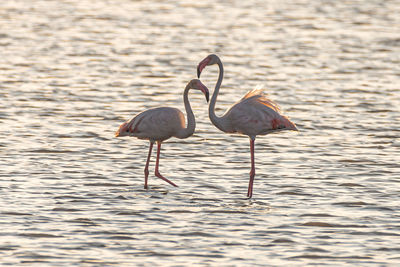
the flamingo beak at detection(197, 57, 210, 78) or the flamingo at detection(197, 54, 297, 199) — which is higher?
the flamingo beak at detection(197, 57, 210, 78)

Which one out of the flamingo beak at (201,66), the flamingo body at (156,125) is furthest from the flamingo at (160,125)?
the flamingo beak at (201,66)

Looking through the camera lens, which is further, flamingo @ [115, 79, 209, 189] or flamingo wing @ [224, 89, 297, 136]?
flamingo @ [115, 79, 209, 189]

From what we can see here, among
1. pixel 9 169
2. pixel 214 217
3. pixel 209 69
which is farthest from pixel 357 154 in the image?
pixel 209 69

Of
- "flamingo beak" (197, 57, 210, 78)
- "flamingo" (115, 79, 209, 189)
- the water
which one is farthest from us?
"flamingo" (115, 79, 209, 189)

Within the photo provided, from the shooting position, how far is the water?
924 centimetres

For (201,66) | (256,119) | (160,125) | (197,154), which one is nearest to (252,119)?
(256,119)

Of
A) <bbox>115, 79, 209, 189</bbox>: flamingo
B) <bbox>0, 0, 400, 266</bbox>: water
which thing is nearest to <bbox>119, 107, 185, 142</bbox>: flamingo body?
<bbox>115, 79, 209, 189</bbox>: flamingo

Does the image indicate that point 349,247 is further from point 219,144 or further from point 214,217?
point 219,144

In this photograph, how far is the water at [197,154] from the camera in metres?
9.24

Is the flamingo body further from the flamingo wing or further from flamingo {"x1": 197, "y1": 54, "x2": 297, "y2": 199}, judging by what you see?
the flamingo wing

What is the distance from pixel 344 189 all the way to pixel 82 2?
25.4m

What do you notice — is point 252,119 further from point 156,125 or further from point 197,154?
point 197,154

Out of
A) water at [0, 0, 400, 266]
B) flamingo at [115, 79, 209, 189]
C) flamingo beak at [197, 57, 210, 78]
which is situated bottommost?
water at [0, 0, 400, 266]

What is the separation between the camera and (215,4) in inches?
1366
